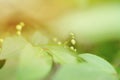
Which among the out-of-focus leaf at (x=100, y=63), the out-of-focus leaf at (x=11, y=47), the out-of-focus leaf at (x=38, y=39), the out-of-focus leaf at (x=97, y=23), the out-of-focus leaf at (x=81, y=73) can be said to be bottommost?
the out-of-focus leaf at (x=81, y=73)

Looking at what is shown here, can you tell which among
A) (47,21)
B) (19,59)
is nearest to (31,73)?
(19,59)

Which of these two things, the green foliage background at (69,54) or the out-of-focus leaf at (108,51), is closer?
the green foliage background at (69,54)

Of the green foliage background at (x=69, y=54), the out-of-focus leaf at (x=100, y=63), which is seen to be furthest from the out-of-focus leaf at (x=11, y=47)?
the out-of-focus leaf at (x=100, y=63)

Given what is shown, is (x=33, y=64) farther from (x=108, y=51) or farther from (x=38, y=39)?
(x=108, y=51)

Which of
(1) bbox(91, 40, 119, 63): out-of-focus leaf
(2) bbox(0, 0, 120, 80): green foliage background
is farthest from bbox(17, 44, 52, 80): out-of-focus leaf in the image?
(1) bbox(91, 40, 119, 63): out-of-focus leaf

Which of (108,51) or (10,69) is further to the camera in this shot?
(108,51)

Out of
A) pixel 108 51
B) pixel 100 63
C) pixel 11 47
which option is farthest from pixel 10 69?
pixel 108 51

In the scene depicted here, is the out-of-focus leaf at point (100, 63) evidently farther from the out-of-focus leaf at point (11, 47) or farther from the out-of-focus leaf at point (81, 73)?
the out-of-focus leaf at point (11, 47)

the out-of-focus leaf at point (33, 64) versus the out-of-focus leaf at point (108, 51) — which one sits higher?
the out-of-focus leaf at point (108, 51)
